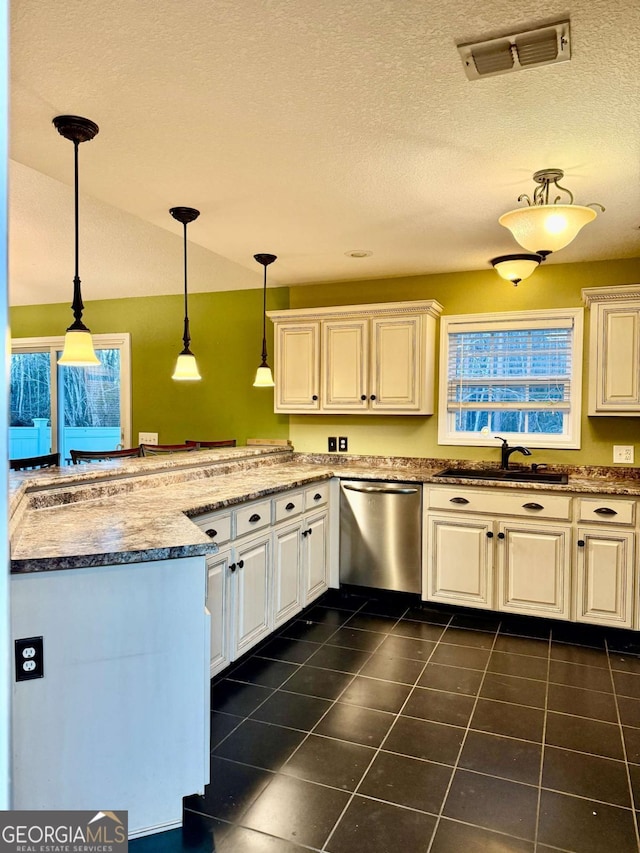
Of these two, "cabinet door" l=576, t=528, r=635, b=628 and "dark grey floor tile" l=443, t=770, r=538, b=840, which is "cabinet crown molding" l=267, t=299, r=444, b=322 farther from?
"dark grey floor tile" l=443, t=770, r=538, b=840

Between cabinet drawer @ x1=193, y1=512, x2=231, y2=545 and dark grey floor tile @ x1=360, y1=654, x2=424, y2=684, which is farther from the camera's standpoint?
dark grey floor tile @ x1=360, y1=654, x2=424, y2=684

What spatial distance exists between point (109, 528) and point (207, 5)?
5.28 feet

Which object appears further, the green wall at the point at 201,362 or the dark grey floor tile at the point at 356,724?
the green wall at the point at 201,362

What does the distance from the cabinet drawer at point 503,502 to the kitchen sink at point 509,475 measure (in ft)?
0.40

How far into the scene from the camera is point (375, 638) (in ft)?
10.7

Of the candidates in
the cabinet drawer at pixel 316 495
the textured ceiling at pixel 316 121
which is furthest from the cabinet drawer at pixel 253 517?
the textured ceiling at pixel 316 121

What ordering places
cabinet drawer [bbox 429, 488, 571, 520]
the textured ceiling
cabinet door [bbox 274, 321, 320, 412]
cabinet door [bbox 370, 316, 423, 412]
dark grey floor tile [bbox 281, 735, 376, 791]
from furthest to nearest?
cabinet door [bbox 274, 321, 320, 412] < cabinet door [bbox 370, 316, 423, 412] < cabinet drawer [bbox 429, 488, 571, 520] < dark grey floor tile [bbox 281, 735, 376, 791] < the textured ceiling

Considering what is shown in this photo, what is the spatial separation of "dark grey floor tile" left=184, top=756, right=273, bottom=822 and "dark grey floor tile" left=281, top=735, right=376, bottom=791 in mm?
114

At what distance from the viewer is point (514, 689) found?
2682 mm

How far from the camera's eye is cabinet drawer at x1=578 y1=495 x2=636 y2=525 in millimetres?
3219

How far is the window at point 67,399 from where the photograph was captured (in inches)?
224

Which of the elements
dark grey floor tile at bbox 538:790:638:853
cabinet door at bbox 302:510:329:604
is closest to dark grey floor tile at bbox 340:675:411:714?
dark grey floor tile at bbox 538:790:638:853

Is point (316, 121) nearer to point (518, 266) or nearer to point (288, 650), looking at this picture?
point (518, 266)

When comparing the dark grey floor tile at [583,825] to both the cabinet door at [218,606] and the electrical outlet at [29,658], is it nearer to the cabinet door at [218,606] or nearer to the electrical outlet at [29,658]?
the cabinet door at [218,606]
